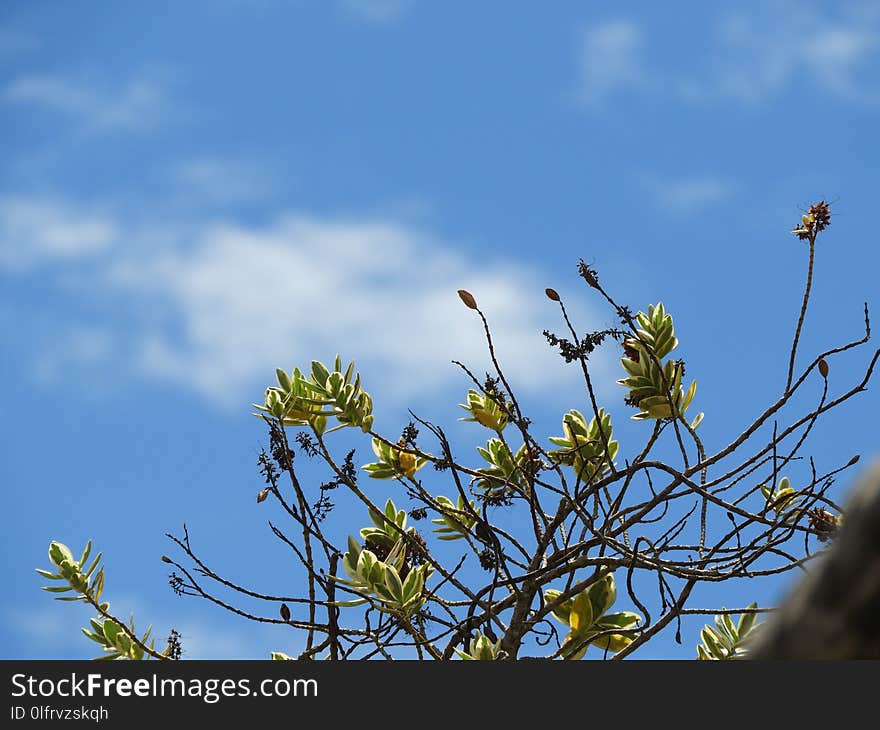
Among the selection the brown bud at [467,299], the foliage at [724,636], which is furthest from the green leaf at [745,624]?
the brown bud at [467,299]

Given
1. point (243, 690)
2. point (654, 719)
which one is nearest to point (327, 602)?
point (243, 690)

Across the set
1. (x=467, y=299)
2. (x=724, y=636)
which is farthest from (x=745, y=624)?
(x=467, y=299)

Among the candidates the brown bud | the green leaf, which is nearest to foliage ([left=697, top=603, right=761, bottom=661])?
the green leaf

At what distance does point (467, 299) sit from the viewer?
300cm

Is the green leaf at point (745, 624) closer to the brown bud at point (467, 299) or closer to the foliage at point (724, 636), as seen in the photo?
the foliage at point (724, 636)

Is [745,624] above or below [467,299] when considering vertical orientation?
below

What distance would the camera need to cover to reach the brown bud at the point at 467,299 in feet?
9.82

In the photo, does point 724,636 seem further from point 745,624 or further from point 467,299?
point 467,299

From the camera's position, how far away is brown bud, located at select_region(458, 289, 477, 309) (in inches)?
118

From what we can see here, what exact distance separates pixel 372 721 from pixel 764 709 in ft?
1.60

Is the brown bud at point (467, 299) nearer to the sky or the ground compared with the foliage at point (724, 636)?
nearer to the sky

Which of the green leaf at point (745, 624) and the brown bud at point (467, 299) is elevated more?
the brown bud at point (467, 299)

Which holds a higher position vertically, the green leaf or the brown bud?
the brown bud

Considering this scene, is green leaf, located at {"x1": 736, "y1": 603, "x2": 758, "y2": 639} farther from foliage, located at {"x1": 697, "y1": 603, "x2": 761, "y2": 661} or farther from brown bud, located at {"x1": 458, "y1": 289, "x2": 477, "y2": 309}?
brown bud, located at {"x1": 458, "y1": 289, "x2": 477, "y2": 309}
